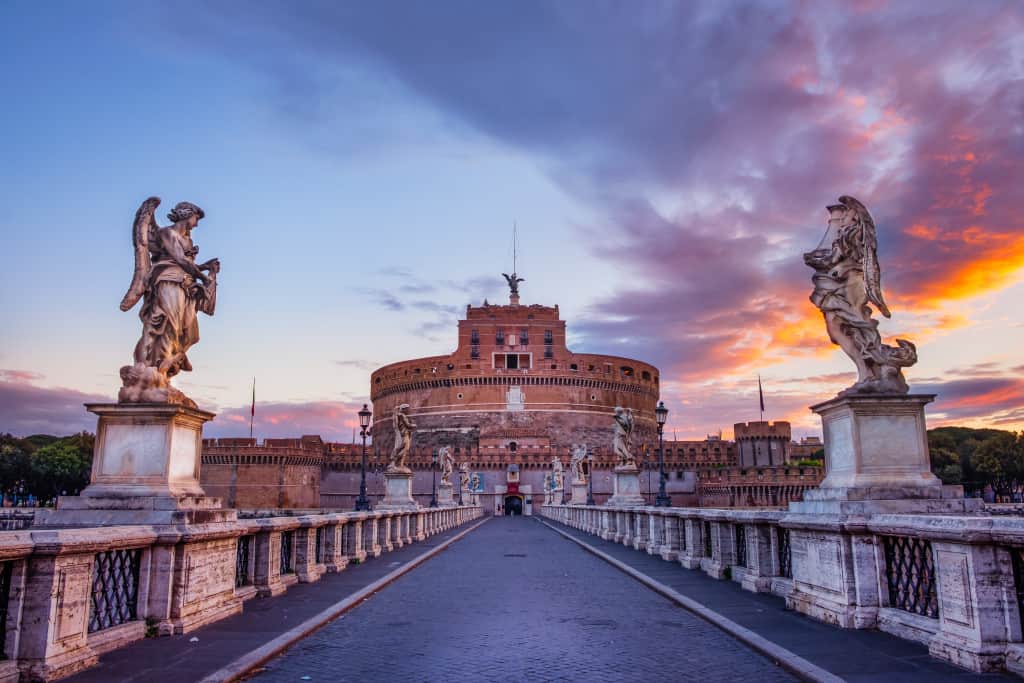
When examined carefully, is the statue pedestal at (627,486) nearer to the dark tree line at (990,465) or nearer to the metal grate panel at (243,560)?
the metal grate panel at (243,560)

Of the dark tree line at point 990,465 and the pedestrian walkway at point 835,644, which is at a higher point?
the dark tree line at point 990,465

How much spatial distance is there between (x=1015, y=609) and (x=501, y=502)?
7954 centimetres

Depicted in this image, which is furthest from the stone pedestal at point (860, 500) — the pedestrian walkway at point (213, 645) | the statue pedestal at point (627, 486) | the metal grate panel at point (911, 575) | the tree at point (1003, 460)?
the tree at point (1003, 460)

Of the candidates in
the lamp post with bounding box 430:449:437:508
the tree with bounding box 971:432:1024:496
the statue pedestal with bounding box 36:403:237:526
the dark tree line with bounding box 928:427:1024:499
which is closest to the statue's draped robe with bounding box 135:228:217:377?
the statue pedestal with bounding box 36:403:237:526

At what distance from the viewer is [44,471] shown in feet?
246

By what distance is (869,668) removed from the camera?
5422 mm

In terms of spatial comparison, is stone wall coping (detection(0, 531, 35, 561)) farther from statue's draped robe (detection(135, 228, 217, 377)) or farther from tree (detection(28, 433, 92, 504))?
tree (detection(28, 433, 92, 504))

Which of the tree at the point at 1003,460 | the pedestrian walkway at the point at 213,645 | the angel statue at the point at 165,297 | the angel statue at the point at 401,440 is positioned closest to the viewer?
the pedestrian walkway at the point at 213,645

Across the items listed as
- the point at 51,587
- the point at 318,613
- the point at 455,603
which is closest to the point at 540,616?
the point at 455,603

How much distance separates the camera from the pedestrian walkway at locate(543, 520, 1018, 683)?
5.22 m

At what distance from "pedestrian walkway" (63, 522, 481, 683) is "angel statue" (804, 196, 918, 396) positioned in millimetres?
6407

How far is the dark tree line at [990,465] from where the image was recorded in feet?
258

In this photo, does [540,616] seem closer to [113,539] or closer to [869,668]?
[869,668]

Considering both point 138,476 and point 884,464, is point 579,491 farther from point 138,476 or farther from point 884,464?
point 138,476
